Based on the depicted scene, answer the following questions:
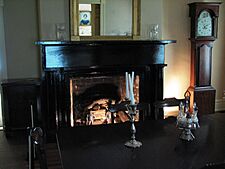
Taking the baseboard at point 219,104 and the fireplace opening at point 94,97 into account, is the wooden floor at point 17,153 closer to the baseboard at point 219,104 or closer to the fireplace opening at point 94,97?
the fireplace opening at point 94,97

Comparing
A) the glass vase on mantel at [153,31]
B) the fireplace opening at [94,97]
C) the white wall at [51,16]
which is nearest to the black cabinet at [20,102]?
the fireplace opening at [94,97]

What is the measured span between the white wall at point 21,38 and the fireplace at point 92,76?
516 millimetres

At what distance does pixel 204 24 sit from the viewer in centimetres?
479

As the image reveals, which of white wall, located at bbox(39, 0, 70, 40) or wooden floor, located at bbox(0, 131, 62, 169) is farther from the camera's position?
white wall, located at bbox(39, 0, 70, 40)

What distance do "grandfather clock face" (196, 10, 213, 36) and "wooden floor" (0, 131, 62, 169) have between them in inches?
118

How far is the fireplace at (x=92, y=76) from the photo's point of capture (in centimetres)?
390

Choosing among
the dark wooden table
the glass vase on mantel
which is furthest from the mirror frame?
the dark wooden table

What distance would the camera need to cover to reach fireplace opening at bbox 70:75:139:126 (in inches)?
167

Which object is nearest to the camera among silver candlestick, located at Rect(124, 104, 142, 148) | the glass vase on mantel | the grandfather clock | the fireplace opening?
silver candlestick, located at Rect(124, 104, 142, 148)

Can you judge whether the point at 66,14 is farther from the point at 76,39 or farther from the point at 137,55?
the point at 137,55

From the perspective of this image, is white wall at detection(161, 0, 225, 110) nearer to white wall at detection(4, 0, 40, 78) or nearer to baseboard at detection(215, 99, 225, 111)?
baseboard at detection(215, 99, 225, 111)

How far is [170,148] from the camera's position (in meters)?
1.84

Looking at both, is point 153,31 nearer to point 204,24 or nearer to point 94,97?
point 204,24

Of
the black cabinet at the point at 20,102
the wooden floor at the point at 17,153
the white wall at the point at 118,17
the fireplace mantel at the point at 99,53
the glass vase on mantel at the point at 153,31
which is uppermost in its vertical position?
the white wall at the point at 118,17
